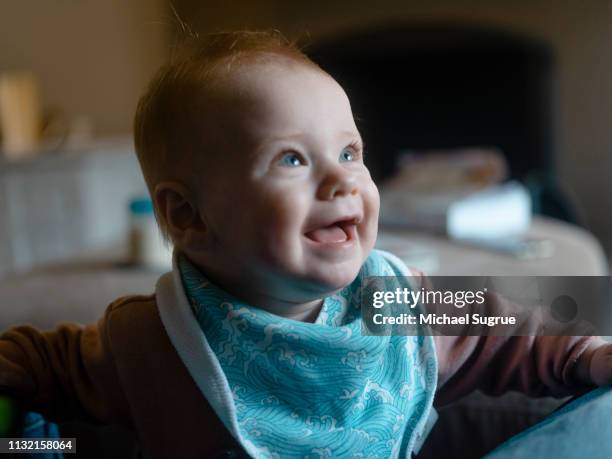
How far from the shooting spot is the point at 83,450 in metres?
0.43

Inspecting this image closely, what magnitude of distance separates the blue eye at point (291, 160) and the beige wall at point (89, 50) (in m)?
1.80

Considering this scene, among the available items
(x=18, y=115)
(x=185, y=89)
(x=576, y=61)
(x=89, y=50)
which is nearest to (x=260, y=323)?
(x=185, y=89)

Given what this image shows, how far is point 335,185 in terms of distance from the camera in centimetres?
39

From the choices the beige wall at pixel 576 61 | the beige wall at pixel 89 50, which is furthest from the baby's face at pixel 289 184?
the beige wall at pixel 576 61

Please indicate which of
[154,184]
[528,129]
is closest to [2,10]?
[528,129]

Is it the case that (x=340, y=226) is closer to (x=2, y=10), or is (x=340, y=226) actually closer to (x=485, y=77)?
(x=2, y=10)

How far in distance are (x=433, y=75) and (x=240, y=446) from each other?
2207 mm

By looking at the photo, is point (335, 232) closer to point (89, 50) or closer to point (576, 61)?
point (89, 50)

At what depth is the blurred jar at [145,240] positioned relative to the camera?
3.22 feet

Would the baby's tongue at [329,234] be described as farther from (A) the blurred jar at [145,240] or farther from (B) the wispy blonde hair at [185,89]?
(A) the blurred jar at [145,240]

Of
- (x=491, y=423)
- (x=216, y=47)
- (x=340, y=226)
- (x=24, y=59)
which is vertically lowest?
(x=491, y=423)

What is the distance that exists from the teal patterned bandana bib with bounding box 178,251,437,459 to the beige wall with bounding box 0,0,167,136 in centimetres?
178

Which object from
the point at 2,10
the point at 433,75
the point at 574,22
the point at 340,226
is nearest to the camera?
the point at 340,226

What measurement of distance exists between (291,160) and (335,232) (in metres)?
0.04
